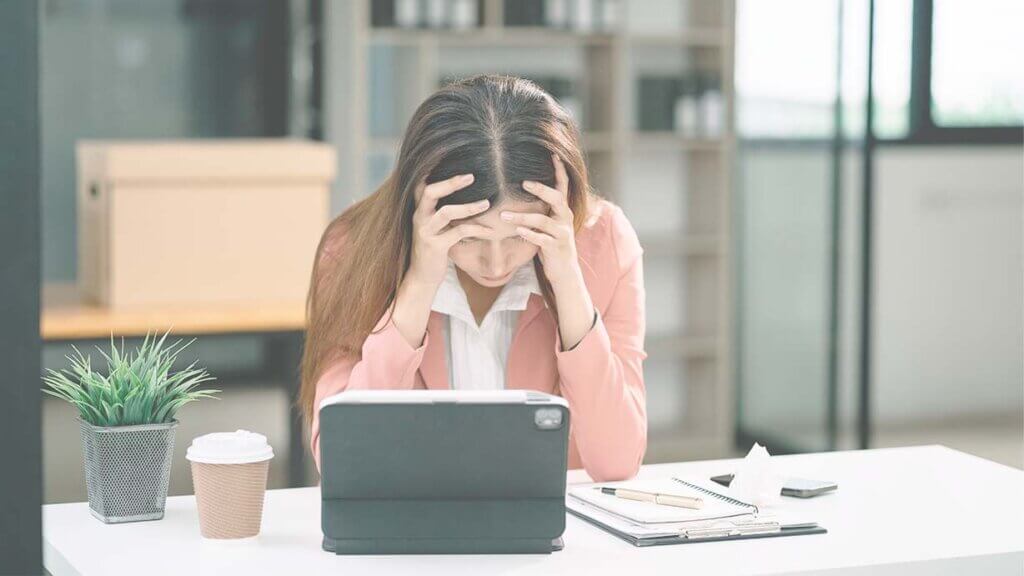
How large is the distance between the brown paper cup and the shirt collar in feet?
1.62

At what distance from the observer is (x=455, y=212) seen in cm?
166

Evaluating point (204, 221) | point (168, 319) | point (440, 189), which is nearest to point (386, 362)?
point (440, 189)

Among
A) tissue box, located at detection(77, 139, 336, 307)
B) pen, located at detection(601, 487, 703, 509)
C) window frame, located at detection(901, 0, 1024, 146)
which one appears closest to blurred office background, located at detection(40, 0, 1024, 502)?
window frame, located at detection(901, 0, 1024, 146)

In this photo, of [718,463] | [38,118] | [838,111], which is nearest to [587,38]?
[838,111]

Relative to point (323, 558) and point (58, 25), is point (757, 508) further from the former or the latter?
point (58, 25)

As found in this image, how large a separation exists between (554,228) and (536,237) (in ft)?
0.11

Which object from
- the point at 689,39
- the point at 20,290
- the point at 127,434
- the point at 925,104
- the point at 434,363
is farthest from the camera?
the point at 689,39

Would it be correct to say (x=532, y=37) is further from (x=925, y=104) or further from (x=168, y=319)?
(x=168, y=319)

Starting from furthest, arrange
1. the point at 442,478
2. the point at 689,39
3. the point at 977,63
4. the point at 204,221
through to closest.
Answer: the point at 689,39, the point at 977,63, the point at 204,221, the point at 442,478

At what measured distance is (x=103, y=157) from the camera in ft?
10.7

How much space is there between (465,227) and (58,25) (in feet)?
10.3

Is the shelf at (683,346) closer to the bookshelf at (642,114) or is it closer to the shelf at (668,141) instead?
the bookshelf at (642,114)

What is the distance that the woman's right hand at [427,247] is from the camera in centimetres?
166

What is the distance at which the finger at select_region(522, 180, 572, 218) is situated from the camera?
1670 mm
